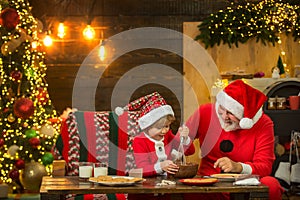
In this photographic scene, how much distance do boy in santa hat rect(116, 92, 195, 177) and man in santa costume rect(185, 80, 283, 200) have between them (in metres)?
0.22

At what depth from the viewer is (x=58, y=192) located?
3.20 metres

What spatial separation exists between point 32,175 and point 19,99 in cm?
76

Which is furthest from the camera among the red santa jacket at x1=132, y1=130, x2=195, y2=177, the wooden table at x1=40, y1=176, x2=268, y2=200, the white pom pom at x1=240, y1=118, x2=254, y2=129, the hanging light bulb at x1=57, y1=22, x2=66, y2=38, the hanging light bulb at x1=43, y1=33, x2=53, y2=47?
the hanging light bulb at x1=57, y1=22, x2=66, y2=38

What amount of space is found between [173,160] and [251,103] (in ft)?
2.74

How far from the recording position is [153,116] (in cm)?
410

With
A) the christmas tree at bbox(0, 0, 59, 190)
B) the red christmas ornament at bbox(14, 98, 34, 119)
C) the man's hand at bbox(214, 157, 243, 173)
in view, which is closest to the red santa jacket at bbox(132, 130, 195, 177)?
the man's hand at bbox(214, 157, 243, 173)

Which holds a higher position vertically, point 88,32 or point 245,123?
point 88,32

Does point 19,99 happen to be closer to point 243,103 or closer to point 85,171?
point 243,103

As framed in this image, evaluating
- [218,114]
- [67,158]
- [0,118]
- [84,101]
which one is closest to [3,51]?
[0,118]

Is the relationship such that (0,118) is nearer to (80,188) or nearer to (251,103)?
(251,103)

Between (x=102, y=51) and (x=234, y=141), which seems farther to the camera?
(x=102, y=51)

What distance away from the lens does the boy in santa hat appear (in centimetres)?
388

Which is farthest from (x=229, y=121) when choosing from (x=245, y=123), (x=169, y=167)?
(x=169, y=167)

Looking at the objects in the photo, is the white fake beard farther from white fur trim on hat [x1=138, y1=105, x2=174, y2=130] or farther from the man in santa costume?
white fur trim on hat [x1=138, y1=105, x2=174, y2=130]
